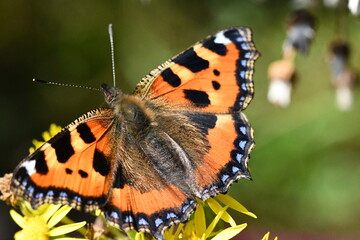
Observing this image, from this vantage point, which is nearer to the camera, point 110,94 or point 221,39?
point 221,39

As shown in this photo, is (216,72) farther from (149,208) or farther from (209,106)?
(149,208)

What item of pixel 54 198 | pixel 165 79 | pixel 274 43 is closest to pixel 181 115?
pixel 165 79

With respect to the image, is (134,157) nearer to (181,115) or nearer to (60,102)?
(181,115)

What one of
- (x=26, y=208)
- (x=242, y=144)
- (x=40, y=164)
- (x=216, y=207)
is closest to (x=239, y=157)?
(x=242, y=144)

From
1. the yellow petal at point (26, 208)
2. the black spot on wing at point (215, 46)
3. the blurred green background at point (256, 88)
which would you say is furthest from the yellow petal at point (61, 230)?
the blurred green background at point (256, 88)

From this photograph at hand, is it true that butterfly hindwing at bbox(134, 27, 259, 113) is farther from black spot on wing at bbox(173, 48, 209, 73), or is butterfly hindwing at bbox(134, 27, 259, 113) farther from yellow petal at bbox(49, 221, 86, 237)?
yellow petal at bbox(49, 221, 86, 237)

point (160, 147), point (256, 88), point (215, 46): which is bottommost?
point (160, 147)

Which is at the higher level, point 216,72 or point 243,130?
point 216,72
